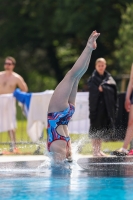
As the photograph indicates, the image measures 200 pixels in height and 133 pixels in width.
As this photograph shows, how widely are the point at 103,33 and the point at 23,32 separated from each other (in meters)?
8.57

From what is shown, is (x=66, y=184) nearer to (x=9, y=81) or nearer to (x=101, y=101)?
(x=101, y=101)

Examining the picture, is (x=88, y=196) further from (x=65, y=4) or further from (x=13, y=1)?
(x=13, y=1)

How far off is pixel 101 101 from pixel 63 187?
502 cm

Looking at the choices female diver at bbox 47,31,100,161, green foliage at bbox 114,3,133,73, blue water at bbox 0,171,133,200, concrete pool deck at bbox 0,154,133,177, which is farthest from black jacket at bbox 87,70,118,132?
green foliage at bbox 114,3,133,73

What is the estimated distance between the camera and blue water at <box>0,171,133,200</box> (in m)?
6.30

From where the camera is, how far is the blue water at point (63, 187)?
6.30 metres

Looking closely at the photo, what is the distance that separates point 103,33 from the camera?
39.6 m

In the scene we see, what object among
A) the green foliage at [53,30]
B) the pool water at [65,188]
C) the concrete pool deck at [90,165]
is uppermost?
the green foliage at [53,30]

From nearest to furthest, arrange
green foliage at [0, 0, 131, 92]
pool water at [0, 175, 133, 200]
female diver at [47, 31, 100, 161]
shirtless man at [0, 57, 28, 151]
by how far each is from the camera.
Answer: pool water at [0, 175, 133, 200], female diver at [47, 31, 100, 161], shirtless man at [0, 57, 28, 151], green foliage at [0, 0, 131, 92]

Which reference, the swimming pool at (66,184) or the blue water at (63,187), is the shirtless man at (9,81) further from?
the blue water at (63,187)

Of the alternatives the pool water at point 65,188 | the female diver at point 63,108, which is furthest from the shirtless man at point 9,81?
the pool water at point 65,188

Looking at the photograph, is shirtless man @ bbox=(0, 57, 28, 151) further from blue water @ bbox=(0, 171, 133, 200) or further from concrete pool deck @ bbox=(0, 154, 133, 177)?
blue water @ bbox=(0, 171, 133, 200)

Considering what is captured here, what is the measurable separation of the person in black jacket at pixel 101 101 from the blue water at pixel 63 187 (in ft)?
12.8

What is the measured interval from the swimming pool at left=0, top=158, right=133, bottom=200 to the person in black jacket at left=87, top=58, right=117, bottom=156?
3.12 metres
